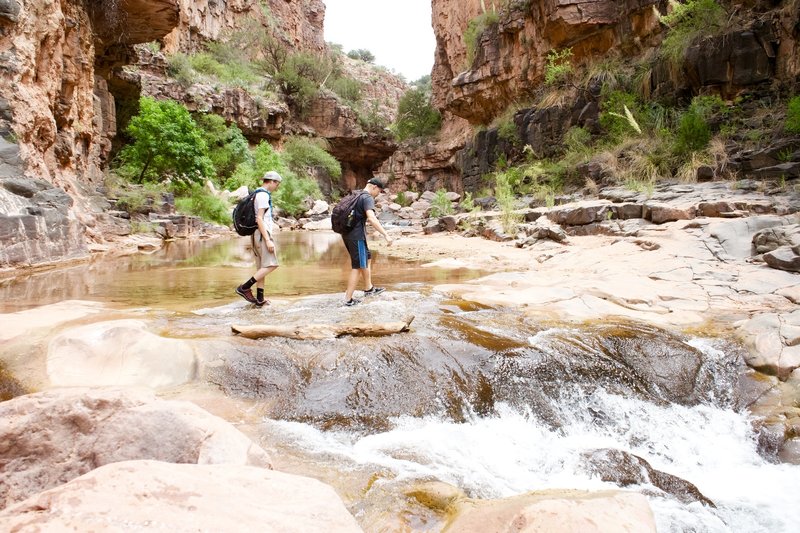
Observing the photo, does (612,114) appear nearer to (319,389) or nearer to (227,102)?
(319,389)

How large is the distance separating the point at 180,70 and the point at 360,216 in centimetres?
2696

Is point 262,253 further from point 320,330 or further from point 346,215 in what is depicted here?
point 320,330

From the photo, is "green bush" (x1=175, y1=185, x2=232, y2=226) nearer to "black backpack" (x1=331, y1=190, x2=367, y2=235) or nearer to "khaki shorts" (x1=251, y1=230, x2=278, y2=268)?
"khaki shorts" (x1=251, y1=230, x2=278, y2=268)

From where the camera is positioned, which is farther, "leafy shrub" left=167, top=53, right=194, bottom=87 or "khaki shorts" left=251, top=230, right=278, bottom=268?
"leafy shrub" left=167, top=53, right=194, bottom=87

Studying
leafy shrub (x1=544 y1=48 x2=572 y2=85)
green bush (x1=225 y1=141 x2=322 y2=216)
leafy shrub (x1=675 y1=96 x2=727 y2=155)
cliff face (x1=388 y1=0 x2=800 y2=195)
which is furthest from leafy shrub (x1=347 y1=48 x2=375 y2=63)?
leafy shrub (x1=675 y1=96 x2=727 y2=155)

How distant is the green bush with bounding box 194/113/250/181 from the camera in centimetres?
2561

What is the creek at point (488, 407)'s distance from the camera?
240 centimetres

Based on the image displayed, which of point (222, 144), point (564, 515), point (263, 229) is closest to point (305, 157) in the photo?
point (222, 144)

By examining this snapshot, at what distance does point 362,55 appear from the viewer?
220 ft

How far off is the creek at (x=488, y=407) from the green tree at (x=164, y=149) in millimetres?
13441

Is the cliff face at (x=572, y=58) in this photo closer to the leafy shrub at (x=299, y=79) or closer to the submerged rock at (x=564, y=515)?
the leafy shrub at (x=299, y=79)

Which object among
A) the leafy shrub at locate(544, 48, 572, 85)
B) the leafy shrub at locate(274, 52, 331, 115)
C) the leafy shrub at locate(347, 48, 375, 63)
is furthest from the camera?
the leafy shrub at locate(347, 48, 375, 63)

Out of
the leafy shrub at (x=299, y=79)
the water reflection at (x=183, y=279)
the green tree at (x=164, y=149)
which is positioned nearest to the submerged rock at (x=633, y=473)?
the water reflection at (x=183, y=279)

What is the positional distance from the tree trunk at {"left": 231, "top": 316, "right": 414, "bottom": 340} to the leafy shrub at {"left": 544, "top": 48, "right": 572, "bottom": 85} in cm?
1786
